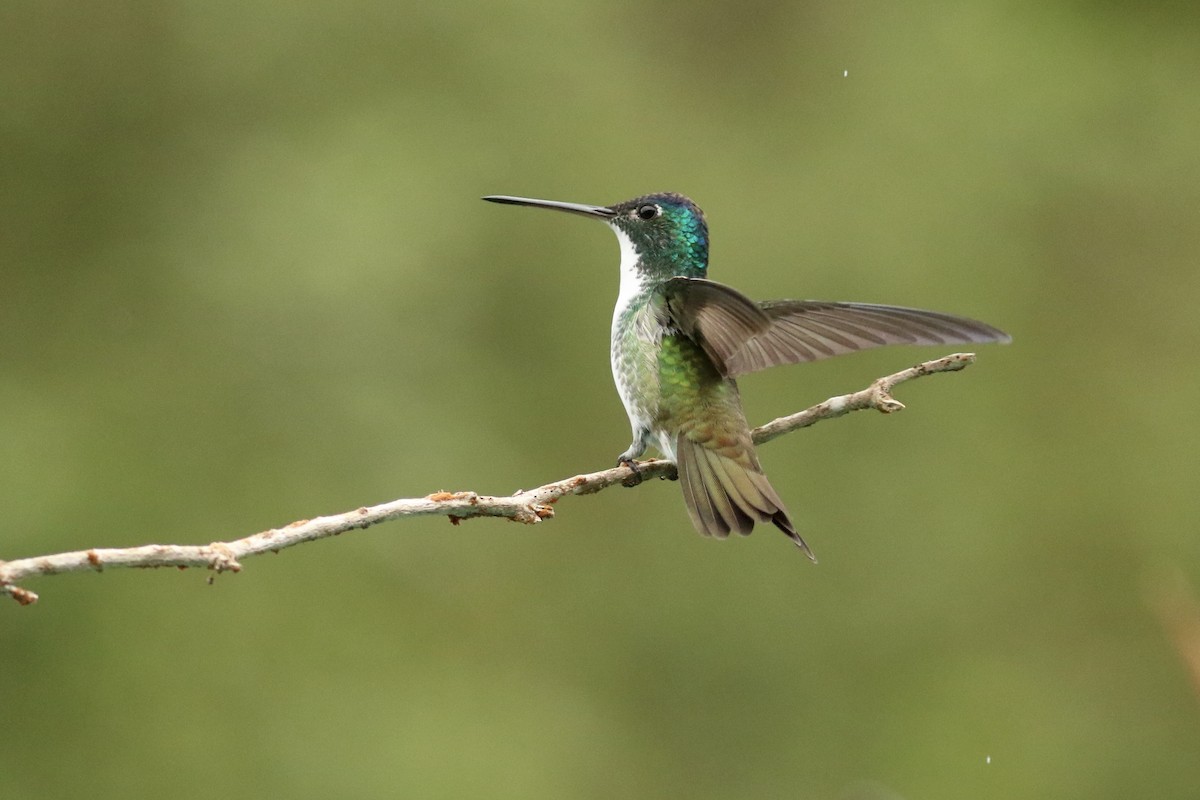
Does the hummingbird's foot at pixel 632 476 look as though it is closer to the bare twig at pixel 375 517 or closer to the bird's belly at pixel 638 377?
the bare twig at pixel 375 517

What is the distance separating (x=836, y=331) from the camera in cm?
262

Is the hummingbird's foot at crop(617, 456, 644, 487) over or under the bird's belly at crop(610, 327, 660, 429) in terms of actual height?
under

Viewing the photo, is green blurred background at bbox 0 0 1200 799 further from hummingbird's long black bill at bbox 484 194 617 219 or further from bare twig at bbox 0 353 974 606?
bare twig at bbox 0 353 974 606

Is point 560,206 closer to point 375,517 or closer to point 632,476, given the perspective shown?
point 632,476

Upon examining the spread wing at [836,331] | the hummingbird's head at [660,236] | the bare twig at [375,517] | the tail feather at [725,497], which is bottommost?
the bare twig at [375,517]

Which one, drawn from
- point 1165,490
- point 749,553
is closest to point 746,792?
point 749,553

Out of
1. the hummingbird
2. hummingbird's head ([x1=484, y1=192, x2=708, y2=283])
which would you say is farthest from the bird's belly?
hummingbird's head ([x1=484, y1=192, x2=708, y2=283])

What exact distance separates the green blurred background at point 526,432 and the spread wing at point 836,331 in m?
2.63

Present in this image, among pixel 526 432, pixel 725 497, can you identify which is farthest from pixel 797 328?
pixel 526 432

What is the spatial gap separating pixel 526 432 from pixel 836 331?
9.68 ft

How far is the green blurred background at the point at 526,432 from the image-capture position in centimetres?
496

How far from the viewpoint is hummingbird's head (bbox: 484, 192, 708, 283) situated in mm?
3164

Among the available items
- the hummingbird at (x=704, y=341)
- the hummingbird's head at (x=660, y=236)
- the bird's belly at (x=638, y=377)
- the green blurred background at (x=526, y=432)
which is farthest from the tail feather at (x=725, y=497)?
the green blurred background at (x=526, y=432)

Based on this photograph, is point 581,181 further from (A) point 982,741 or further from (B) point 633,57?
(A) point 982,741
